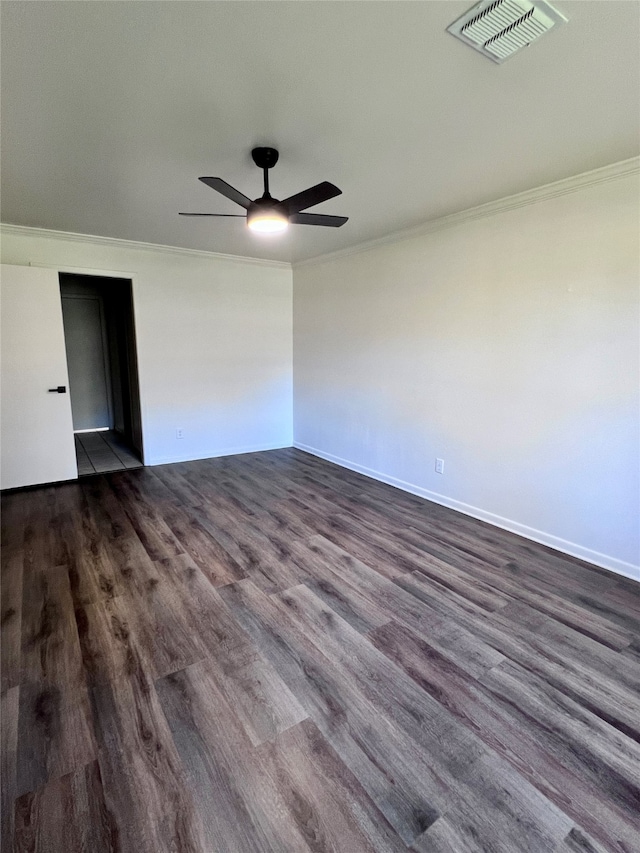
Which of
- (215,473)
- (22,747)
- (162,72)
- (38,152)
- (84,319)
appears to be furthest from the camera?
(84,319)

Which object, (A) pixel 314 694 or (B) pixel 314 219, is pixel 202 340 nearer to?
(B) pixel 314 219

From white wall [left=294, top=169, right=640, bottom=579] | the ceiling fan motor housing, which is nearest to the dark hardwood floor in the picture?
white wall [left=294, top=169, right=640, bottom=579]

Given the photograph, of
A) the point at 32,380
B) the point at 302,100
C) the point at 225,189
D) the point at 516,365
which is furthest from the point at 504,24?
the point at 32,380

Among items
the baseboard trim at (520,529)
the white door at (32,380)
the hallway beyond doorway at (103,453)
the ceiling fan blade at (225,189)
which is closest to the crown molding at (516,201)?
the ceiling fan blade at (225,189)

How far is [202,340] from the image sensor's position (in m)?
5.02

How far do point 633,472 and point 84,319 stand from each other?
7.54m

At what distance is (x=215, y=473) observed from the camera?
4645 millimetres

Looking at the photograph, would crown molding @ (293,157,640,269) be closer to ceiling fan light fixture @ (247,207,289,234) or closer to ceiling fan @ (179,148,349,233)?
ceiling fan @ (179,148,349,233)

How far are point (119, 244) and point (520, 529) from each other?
15.6 feet

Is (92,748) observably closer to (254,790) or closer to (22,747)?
(22,747)

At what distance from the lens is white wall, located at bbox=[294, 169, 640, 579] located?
8.59 ft

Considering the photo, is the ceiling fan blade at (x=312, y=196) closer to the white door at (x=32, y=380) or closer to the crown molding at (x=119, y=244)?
the crown molding at (x=119, y=244)

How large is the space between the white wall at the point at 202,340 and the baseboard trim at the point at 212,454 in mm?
13

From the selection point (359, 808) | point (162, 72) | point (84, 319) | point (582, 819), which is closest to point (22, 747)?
point (359, 808)
